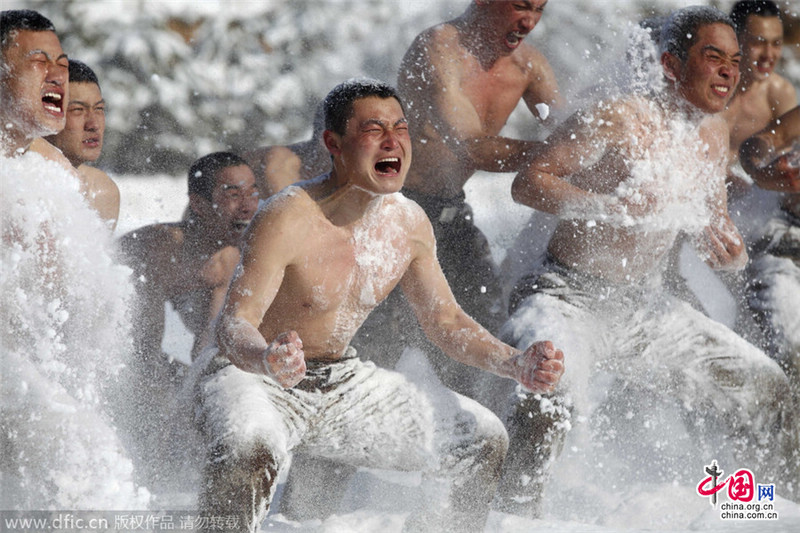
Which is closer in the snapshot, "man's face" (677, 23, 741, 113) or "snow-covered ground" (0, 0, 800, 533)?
"snow-covered ground" (0, 0, 800, 533)

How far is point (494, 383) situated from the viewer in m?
3.38

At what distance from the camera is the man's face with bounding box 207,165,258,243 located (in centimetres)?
377

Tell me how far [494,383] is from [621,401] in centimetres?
83

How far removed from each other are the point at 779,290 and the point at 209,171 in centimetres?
233

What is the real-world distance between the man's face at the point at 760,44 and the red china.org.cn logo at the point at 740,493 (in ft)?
6.10

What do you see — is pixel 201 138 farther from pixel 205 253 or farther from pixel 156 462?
pixel 156 462

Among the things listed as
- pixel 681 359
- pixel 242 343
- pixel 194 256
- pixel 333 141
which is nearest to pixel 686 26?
pixel 681 359

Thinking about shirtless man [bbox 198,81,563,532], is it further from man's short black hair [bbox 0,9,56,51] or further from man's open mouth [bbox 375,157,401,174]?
man's short black hair [bbox 0,9,56,51]

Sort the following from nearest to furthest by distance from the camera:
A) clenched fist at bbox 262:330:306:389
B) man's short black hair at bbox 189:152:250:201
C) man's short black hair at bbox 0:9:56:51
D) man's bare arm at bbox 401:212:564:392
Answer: clenched fist at bbox 262:330:306:389
man's bare arm at bbox 401:212:564:392
man's short black hair at bbox 0:9:56:51
man's short black hair at bbox 189:152:250:201

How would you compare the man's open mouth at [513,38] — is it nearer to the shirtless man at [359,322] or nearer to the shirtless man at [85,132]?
the shirtless man at [359,322]

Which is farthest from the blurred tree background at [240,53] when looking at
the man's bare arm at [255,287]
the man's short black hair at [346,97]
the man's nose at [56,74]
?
the man's bare arm at [255,287]

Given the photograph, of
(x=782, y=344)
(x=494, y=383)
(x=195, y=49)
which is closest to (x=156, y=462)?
(x=494, y=383)

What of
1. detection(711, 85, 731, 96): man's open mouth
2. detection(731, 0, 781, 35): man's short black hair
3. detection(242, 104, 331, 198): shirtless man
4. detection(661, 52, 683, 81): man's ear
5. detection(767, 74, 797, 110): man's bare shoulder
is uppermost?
detection(731, 0, 781, 35): man's short black hair

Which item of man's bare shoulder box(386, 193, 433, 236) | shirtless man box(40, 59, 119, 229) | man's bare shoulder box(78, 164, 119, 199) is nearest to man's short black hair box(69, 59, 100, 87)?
shirtless man box(40, 59, 119, 229)
